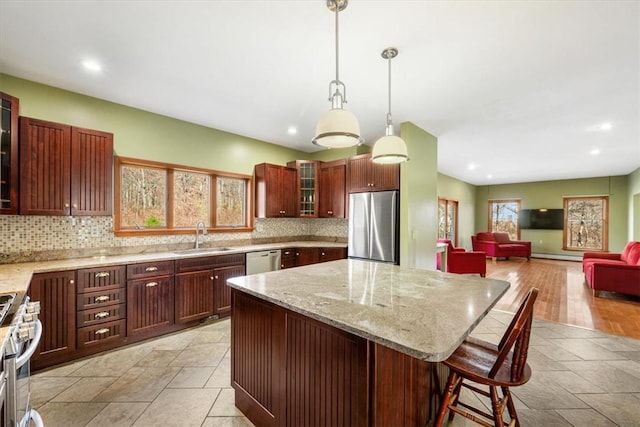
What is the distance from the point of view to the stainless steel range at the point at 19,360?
116cm

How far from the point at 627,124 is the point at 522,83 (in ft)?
8.28

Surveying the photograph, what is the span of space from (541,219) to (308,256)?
9.11 metres

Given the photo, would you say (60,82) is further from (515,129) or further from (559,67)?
(515,129)

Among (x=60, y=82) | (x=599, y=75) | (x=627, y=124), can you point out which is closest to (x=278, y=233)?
(x=60, y=82)

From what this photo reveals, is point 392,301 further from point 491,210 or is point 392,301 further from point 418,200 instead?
point 491,210

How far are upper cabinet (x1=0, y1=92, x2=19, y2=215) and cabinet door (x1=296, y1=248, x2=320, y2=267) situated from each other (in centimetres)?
323

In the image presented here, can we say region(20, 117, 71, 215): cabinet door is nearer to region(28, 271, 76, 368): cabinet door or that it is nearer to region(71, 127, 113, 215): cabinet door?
region(71, 127, 113, 215): cabinet door

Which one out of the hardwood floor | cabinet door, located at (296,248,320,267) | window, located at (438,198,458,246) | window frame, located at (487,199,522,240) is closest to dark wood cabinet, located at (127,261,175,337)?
cabinet door, located at (296,248,320,267)

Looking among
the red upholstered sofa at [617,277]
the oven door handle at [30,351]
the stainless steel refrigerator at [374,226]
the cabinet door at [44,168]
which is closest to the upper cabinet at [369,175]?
the stainless steel refrigerator at [374,226]

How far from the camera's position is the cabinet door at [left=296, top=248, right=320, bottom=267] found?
447 cm

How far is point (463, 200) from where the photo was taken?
9359mm

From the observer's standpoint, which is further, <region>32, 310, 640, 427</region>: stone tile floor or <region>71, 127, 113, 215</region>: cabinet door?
<region>71, 127, 113, 215</region>: cabinet door

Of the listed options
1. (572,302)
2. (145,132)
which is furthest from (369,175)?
(572,302)

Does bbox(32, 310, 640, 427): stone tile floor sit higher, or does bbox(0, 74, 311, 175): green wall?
bbox(0, 74, 311, 175): green wall
